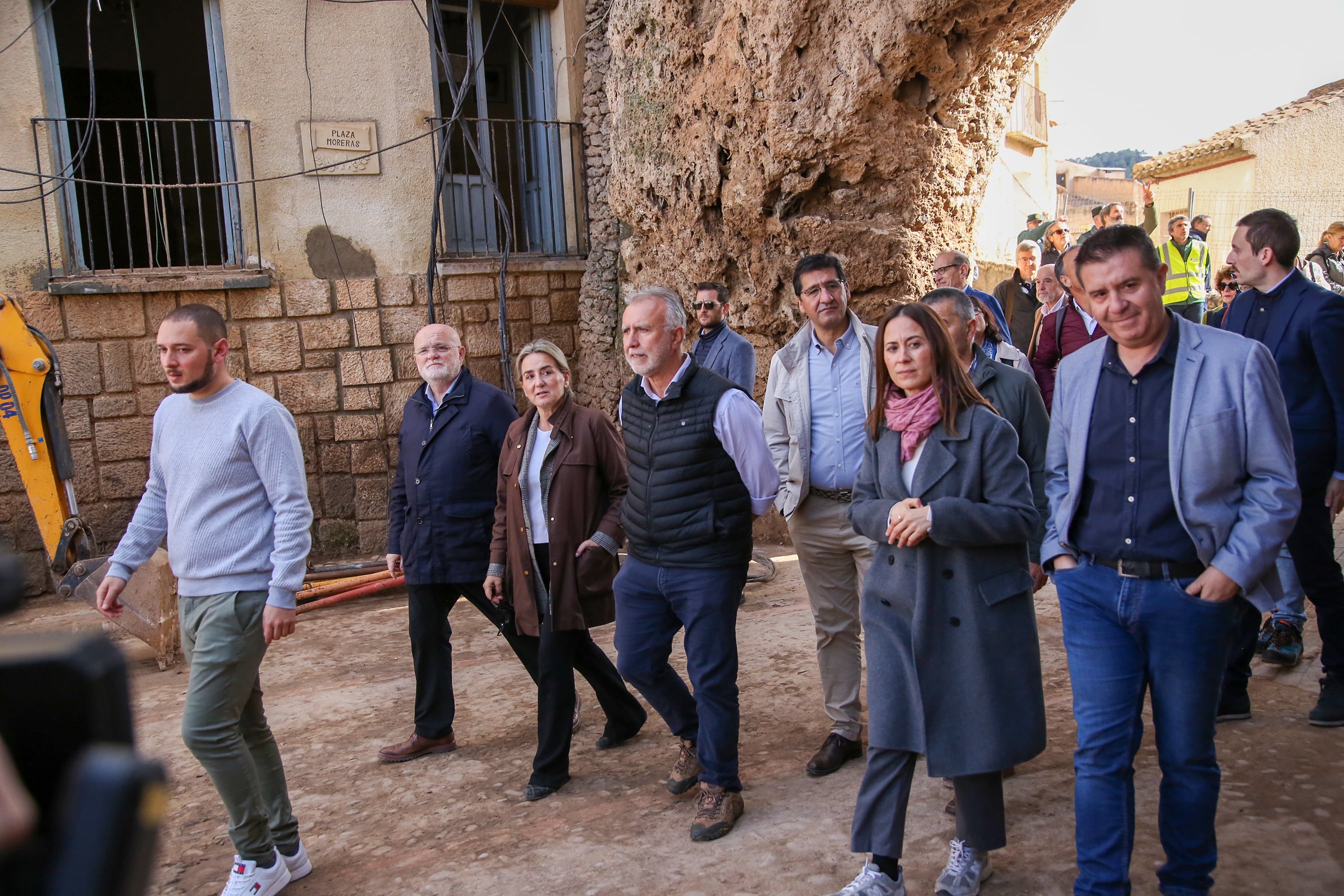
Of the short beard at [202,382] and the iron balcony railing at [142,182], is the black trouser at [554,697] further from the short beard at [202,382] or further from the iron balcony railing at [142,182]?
the iron balcony railing at [142,182]

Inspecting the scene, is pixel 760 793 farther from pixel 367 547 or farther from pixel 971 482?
pixel 367 547

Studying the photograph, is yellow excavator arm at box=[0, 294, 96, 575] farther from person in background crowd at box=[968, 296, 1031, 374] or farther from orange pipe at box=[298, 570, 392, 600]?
person in background crowd at box=[968, 296, 1031, 374]

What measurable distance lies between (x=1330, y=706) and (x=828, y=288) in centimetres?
247

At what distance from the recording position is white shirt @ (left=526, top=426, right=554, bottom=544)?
12.8 ft

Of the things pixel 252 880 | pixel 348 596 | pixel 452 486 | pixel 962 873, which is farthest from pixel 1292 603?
pixel 348 596

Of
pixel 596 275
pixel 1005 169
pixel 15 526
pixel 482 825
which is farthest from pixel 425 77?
pixel 1005 169

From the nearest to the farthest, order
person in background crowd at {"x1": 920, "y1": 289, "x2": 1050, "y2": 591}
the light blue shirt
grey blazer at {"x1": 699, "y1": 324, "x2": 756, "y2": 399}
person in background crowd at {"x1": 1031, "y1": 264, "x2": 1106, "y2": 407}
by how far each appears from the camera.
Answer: person in background crowd at {"x1": 920, "y1": 289, "x2": 1050, "y2": 591} < the light blue shirt < person in background crowd at {"x1": 1031, "y1": 264, "x2": 1106, "y2": 407} < grey blazer at {"x1": 699, "y1": 324, "x2": 756, "y2": 399}

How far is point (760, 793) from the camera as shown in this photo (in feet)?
11.9

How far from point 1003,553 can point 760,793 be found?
144 cm

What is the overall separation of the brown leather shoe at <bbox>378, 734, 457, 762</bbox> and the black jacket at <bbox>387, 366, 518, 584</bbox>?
0.69 metres

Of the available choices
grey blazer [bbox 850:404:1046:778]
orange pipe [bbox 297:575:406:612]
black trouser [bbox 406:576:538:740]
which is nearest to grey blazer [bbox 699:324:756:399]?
black trouser [bbox 406:576:538:740]

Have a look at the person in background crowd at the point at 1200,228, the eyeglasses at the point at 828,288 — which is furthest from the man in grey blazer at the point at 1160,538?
the person in background crowd at the point at 1200,228

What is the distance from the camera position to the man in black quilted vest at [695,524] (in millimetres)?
3381

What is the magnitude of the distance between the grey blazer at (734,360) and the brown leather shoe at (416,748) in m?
2.54
